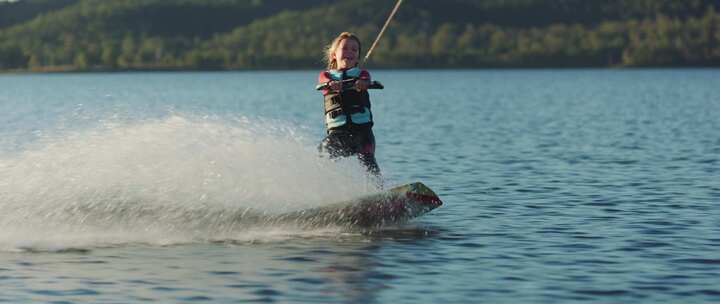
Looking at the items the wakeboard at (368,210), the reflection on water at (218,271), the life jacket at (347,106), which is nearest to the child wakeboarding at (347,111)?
the life jacket at (347,106)

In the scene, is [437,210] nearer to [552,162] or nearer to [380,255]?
[380,255]

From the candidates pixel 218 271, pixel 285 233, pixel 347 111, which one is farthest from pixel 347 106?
pixel 218 271

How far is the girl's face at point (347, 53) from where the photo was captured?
623 inches

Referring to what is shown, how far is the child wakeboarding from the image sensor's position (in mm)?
15836

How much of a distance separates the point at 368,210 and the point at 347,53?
6.54ft

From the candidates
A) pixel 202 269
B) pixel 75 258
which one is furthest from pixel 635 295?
pixel 75 258

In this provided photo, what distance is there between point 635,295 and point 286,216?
5166 millimetres

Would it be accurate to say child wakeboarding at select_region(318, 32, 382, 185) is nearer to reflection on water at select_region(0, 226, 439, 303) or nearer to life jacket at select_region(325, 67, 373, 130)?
life jacket at select_region(325, 67, 373, 130)

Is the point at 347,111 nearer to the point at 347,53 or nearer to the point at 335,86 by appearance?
the point at 335,86

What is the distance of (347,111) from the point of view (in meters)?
15.9

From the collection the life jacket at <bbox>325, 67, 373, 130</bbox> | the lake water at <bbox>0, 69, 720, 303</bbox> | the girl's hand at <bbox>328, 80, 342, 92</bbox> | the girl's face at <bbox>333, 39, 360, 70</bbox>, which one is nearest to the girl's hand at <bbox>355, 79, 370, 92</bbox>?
the girl's hand at <bbox>328, 80, 342, 92</bbox>

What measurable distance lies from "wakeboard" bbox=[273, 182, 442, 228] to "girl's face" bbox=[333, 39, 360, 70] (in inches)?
66.1

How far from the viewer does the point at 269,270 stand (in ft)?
42.7

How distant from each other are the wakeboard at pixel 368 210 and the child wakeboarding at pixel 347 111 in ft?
1.30
